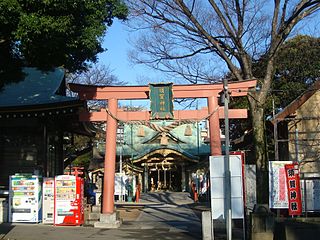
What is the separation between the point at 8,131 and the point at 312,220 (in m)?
12.8

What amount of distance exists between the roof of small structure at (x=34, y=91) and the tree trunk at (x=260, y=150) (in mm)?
7172

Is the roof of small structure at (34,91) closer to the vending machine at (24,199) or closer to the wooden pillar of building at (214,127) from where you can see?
the vending machine at (24,199)

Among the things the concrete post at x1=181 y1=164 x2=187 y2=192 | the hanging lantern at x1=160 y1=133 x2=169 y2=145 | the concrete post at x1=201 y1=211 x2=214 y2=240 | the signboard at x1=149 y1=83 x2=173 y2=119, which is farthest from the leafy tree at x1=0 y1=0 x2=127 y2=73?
the concrete post at x1=181 y1=164 x2=187 y2=192

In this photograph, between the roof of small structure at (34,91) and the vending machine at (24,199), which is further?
the roof of small structure at (34,91)

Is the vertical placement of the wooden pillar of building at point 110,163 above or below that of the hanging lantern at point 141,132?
below

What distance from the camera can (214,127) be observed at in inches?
693

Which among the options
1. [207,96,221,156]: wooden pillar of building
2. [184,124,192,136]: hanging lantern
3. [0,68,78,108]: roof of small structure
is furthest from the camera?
[184,124,192,136]: hanging lantern

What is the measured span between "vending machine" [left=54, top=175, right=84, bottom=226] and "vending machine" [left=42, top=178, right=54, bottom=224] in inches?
10.7

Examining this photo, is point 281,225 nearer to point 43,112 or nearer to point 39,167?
point 43,112

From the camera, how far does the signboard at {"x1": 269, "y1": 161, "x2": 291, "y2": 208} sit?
1595 centimetres

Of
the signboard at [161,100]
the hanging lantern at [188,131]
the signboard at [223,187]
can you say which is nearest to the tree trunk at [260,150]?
the signboard at [161,100]

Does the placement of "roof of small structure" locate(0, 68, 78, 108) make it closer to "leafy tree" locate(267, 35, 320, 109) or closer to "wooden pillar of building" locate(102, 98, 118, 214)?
"wooden pillar of building" locate(102, 98, 118, 214)

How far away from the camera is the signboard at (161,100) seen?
17453 millimetres

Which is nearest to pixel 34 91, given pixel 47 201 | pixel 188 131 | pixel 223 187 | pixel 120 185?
pixel 47 201
